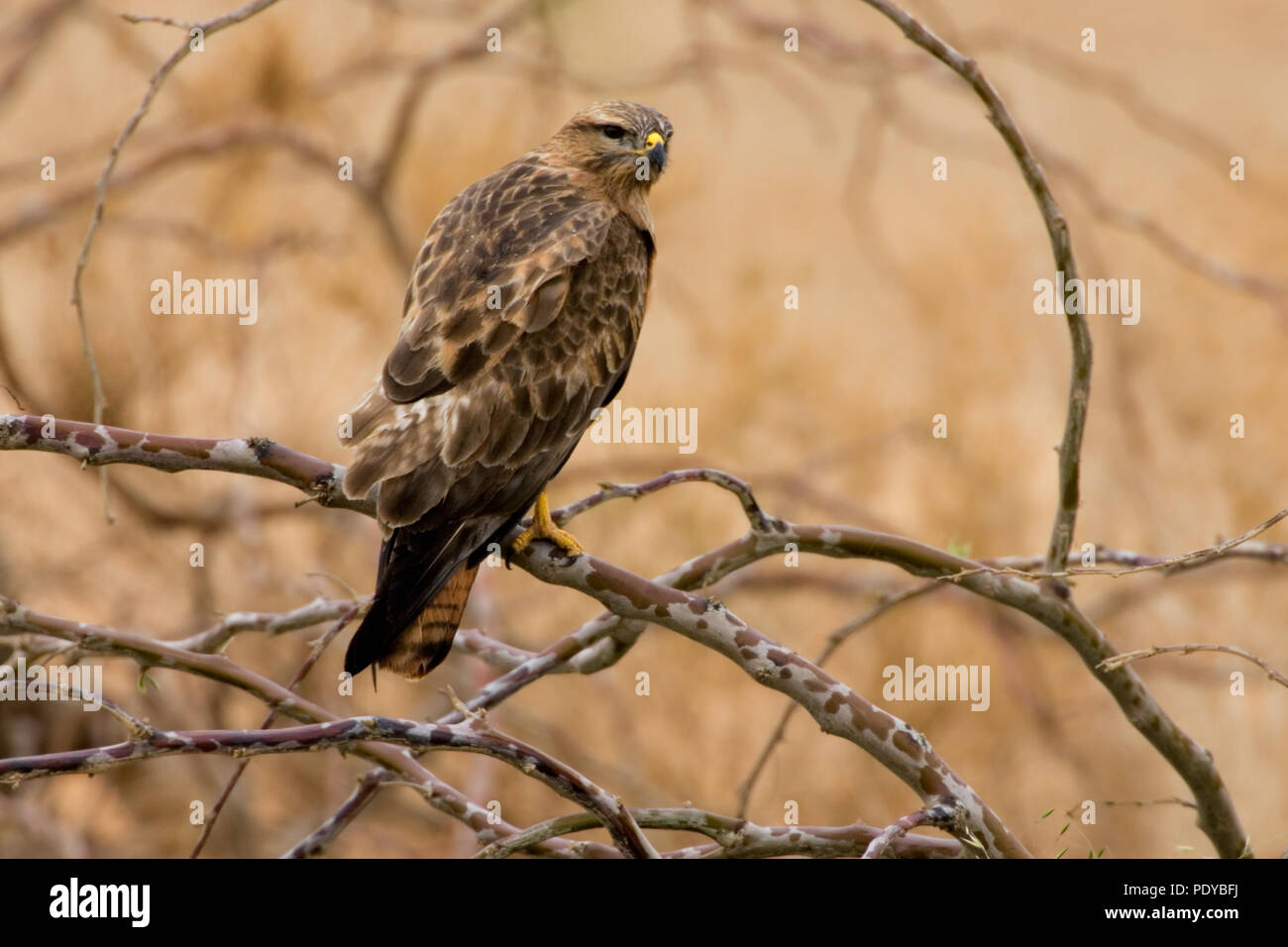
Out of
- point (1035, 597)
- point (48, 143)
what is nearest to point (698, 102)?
point (48, 143)

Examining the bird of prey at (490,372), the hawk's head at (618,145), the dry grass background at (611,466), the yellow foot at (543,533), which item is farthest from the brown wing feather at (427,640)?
the dry grass background at (611,466)

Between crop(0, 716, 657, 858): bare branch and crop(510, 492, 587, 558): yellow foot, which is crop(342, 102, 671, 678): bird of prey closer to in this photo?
crop(510, 492, 587, 558): yellow foot

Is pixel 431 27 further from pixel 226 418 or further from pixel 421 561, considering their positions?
pixel 421 561

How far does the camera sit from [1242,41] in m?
16.1

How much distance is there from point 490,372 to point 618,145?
3.11 feet

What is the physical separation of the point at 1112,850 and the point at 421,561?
489 centimetres

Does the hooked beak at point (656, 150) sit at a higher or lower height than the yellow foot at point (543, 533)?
higher

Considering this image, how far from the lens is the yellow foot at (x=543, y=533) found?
8.68 feet

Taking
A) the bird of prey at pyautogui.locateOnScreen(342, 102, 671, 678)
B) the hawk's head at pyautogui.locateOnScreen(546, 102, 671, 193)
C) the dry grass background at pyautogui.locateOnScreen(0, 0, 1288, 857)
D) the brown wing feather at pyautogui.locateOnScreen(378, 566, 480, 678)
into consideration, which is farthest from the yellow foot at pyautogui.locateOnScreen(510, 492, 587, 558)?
the dry grass background at pyautogui.locateOnScreen(0, 0, 1288, 857)

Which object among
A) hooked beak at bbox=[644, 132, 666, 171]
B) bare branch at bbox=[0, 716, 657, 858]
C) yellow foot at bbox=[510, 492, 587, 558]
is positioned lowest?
bare branch at bbox=[0, 716, 657, 858]

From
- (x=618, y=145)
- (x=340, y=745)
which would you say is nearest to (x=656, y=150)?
(x=618, y=145)

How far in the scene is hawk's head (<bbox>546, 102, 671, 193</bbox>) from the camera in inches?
134

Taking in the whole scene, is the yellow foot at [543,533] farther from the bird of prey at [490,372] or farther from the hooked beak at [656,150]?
the hooked beak at [656,150]

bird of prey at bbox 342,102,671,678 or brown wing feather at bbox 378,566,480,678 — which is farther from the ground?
bird of prey at bbox 342,102,671,678
